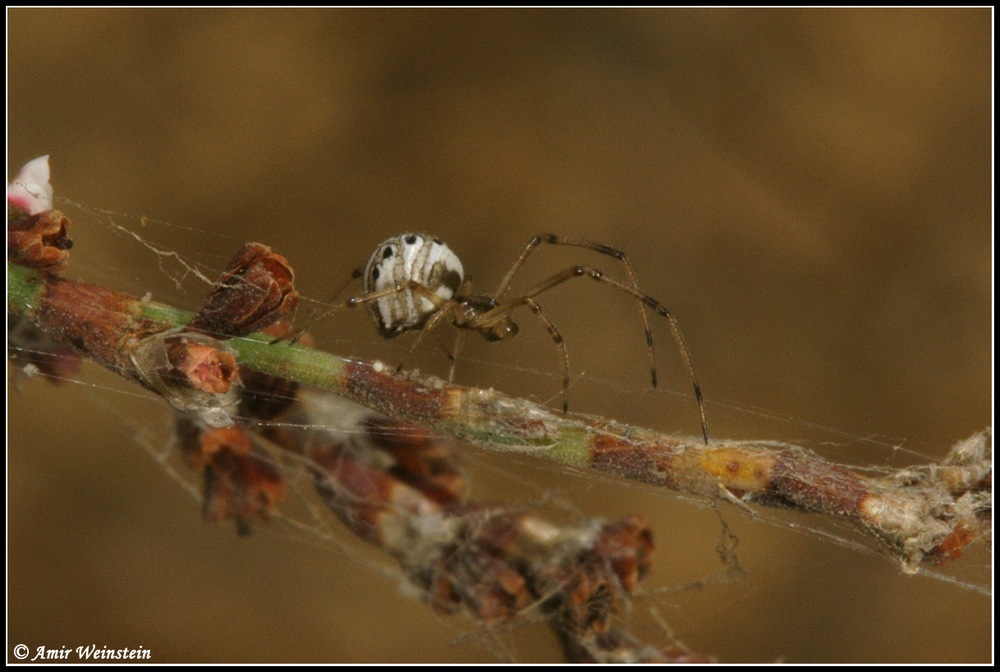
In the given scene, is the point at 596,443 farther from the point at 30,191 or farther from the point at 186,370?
the point at 30,191

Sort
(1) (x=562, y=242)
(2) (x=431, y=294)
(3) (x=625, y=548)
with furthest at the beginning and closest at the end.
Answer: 1. (1) (x=562, y=242)
2. (2) (x=431, y=294)
3. (3) (x=625, y=548)

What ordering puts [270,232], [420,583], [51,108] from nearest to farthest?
[420,583], [51,108], [270,232]

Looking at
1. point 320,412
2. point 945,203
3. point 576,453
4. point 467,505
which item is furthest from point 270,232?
point 945,203

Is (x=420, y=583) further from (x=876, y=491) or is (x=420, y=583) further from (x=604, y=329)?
(x=604, y=329)

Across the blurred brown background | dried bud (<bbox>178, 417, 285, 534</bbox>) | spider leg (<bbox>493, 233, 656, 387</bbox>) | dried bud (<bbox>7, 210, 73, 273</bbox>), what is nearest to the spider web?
the blurred brown background

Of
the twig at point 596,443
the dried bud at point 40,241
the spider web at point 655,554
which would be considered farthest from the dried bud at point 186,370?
the spider web at point 655,554

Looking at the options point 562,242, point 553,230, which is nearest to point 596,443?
point 562,242

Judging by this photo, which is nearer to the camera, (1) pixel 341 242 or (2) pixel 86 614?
(2) pixel 86 614
